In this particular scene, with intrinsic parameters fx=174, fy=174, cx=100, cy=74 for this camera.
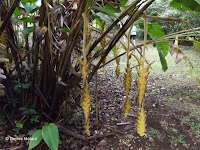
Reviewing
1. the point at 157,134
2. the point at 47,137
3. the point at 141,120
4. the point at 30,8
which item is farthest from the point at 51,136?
the point at 157,134

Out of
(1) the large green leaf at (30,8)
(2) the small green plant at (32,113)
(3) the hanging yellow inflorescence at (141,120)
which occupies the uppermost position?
(1) the large green leaf at (30,8)

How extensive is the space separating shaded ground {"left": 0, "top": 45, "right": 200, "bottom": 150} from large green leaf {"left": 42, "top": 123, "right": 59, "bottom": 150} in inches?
13.6

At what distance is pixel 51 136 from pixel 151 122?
83 centimetres

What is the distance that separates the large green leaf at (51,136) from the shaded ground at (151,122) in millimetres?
346

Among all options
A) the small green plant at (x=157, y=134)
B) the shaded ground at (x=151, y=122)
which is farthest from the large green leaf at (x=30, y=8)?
the small green plant at (x=157, y=134)

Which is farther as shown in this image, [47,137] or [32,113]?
[32,113]

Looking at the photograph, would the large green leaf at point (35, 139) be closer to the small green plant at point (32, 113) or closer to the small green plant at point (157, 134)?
the small green plant at point (32, 113)

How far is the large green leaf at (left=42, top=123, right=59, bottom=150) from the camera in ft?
1.82

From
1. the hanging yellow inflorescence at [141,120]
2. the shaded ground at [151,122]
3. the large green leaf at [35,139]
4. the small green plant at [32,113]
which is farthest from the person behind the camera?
the shaded ground at [151,122]

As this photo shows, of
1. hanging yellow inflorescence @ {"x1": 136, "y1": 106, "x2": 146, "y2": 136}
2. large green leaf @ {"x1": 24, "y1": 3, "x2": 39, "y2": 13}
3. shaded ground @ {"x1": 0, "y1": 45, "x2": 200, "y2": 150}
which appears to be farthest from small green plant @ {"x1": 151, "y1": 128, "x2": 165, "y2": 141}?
large green leaf @ {"x1": 24, "y1": 3, "x2": 39, "y2": 13}

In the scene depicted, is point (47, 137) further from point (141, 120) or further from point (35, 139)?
point (141, 120)

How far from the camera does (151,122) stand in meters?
1.21

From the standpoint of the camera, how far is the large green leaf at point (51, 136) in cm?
56

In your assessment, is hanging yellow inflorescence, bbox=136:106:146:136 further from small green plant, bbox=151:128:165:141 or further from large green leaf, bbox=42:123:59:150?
small green plant, bbox=151:128:165:141
